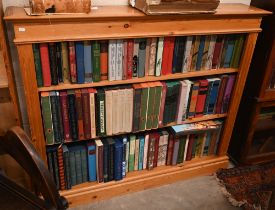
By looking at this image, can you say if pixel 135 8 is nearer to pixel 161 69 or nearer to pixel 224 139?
pixel 161 69

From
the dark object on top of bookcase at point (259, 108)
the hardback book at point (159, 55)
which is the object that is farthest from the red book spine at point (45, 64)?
the dark object on top of bookcase at point (259, 108)

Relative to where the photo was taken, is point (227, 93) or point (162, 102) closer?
point (162, 102)

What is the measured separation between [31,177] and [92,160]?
698 mm

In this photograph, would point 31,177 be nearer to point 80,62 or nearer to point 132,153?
point 80,62

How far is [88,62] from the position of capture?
1.41m

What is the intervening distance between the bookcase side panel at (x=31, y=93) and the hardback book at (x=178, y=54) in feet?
2.42

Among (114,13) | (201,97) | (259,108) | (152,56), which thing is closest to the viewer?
(114,13)

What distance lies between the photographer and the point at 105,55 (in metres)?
1.43

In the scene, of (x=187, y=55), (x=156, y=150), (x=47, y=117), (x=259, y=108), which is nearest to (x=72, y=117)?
(x=47, y=117)

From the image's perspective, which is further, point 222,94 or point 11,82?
point 222,94

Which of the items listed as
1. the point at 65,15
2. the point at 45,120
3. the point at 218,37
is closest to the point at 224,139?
the point at 218,37

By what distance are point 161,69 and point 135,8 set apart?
351 mm

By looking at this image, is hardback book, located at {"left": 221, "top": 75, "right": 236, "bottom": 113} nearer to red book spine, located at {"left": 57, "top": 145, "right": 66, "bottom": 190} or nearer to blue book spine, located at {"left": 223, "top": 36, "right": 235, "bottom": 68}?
blue book spine, located at {"left": 223, "top": 36, "right": 235, "bottom": 68}

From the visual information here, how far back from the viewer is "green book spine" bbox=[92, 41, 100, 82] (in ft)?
4.55
